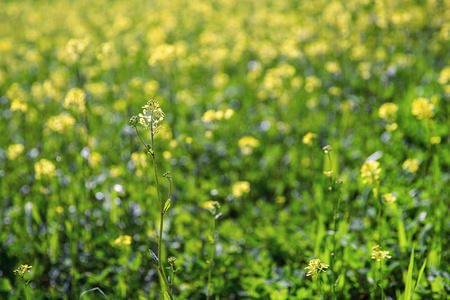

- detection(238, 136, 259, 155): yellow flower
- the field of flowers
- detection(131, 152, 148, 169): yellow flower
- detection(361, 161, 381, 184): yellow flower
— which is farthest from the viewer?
detection(238, 136, 259, 155): yellow flower

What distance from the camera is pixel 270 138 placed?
410 centimetres

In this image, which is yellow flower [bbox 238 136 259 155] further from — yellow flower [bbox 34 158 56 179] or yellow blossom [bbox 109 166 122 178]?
yellow flower [bbox 34 158 56 179]

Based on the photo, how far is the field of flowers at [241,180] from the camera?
216 cm

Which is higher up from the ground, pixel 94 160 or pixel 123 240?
pixel 94 160

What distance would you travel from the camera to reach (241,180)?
3510 mm

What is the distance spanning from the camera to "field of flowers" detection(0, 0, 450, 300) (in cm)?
216

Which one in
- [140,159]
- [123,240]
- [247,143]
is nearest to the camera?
[123,240]

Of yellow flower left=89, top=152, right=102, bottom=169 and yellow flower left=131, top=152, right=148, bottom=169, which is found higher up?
yellow flower left=89, top=152, right=102, bottom=169

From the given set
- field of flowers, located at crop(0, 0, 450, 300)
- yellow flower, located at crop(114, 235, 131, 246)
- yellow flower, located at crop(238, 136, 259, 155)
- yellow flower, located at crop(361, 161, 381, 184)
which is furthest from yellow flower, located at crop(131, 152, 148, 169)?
yellow flower, located at crop(361, 161, 381, 184)

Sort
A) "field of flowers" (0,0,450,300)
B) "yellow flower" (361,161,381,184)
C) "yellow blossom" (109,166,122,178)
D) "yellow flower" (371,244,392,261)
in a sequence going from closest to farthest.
Result: "yellow flower" (371,244,392,261), "yellow flower" (361,161,381,184), "field of flowers" (0,0,450,300), "yellow blossom" (109,166,122,178)

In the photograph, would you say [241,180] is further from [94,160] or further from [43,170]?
[43,170]

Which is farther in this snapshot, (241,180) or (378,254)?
(241,180)

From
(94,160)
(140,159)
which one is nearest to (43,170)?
(94,160)

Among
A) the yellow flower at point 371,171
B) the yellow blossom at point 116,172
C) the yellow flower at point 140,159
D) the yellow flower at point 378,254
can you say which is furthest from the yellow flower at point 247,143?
the yellow flower at point 378,254
